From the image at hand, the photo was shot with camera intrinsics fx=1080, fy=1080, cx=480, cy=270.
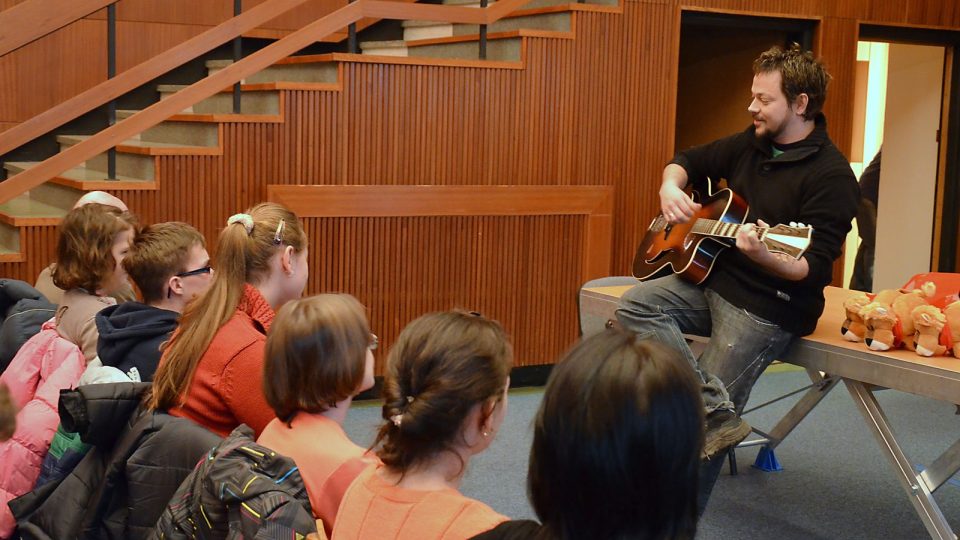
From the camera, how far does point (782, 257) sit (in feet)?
9.35

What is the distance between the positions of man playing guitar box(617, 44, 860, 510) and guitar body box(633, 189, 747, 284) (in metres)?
0.03

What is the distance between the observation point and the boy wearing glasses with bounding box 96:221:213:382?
2.53 meters

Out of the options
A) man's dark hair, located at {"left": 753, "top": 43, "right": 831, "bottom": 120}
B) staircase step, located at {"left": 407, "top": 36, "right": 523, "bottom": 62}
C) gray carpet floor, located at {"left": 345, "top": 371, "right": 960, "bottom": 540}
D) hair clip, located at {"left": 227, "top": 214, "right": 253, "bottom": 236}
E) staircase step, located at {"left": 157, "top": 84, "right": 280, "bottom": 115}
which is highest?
staircase step, located at {"left": 407, "top": 36, "right": 523, "bottom": 62}

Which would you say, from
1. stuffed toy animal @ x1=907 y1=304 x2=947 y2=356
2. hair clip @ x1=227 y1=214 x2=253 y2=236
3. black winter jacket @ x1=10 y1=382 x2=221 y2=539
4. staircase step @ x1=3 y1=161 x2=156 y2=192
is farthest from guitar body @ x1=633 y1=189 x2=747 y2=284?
staircase step @ x1=3 y1=161 x2=156 y2=192

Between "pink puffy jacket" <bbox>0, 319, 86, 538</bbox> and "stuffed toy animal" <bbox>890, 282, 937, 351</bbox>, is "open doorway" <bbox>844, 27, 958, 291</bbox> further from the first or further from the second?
"pink puffy jacket" <bbox>0, 319, 86, 538</bbox>

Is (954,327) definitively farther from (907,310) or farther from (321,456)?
(321,456)

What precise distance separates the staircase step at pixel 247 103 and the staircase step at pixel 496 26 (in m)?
1.09

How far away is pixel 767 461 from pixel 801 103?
1.63 meters

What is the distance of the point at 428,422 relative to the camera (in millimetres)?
1571

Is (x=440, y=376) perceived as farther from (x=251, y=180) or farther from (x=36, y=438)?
(x=251, y=180)

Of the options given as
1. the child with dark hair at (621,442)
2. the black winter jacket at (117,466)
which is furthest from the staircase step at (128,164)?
the child with dark hair at (621,442)

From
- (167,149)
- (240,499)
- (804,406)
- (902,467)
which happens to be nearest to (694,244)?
(902,467)

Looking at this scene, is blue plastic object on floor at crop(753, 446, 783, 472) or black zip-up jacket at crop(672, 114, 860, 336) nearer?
black zip-up jacket at crop(672, 114, 860, 336)

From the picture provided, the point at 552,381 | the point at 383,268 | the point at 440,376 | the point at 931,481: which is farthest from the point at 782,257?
the point at 383,268
